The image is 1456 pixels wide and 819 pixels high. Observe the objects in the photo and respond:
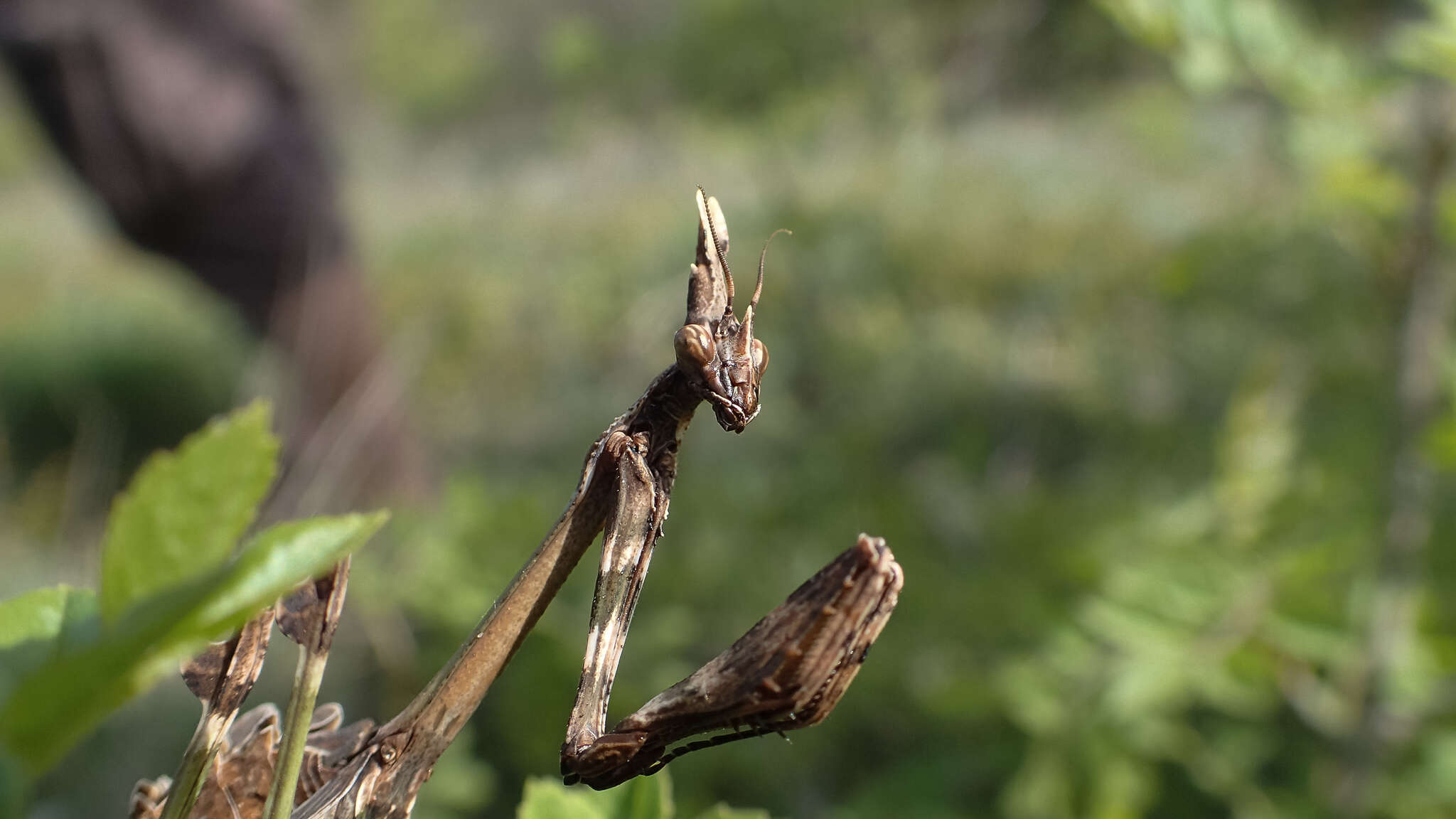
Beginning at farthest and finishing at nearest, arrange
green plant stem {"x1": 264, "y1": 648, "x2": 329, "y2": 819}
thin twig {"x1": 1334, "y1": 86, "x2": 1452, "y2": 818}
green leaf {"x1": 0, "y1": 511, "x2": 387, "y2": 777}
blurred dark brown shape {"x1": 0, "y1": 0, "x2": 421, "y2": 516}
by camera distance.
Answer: blurred dark brown shape {"x1": 0, "y1": 0, "x2": 421, "y2": 516}, thin twig {"x1": 1334, "y1": 86, "x2": 1452, "y2": 818}, green plant stem {"x1": 264, "y1": 648, "x2": 329, "y2": 819}, green leaf {"x1": 0, "y1": 511, "x2": 387, "y2": 777}

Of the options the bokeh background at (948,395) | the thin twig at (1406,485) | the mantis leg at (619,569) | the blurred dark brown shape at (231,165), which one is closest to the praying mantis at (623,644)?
the mantis leg at (619,569)

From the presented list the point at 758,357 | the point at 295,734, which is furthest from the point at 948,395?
A: the point at 295,734

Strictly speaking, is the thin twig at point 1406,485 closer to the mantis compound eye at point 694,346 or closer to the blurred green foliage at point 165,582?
the mantis compound eye at point 694,346

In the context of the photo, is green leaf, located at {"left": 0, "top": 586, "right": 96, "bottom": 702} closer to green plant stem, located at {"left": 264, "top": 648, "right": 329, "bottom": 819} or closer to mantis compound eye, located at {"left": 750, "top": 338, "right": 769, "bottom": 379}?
green plant stem, located at {"left": 264, "top": 648, "right": 329, "bottom": 819}

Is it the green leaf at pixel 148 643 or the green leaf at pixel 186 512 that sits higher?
the green leaf at pixel 186 512

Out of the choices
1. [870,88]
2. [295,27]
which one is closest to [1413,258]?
[870,88]

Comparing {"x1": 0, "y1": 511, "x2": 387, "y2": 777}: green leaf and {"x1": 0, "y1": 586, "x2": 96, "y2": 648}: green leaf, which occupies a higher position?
{"x1": 0, "y1": 511, "x2": 387, "y2": 777}: green leaf

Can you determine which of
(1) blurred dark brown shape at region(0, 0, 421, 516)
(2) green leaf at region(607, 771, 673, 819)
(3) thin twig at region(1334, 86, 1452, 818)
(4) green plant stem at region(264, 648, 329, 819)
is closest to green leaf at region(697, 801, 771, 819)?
(2) green leaf at region(607, 771, 673, 819)
